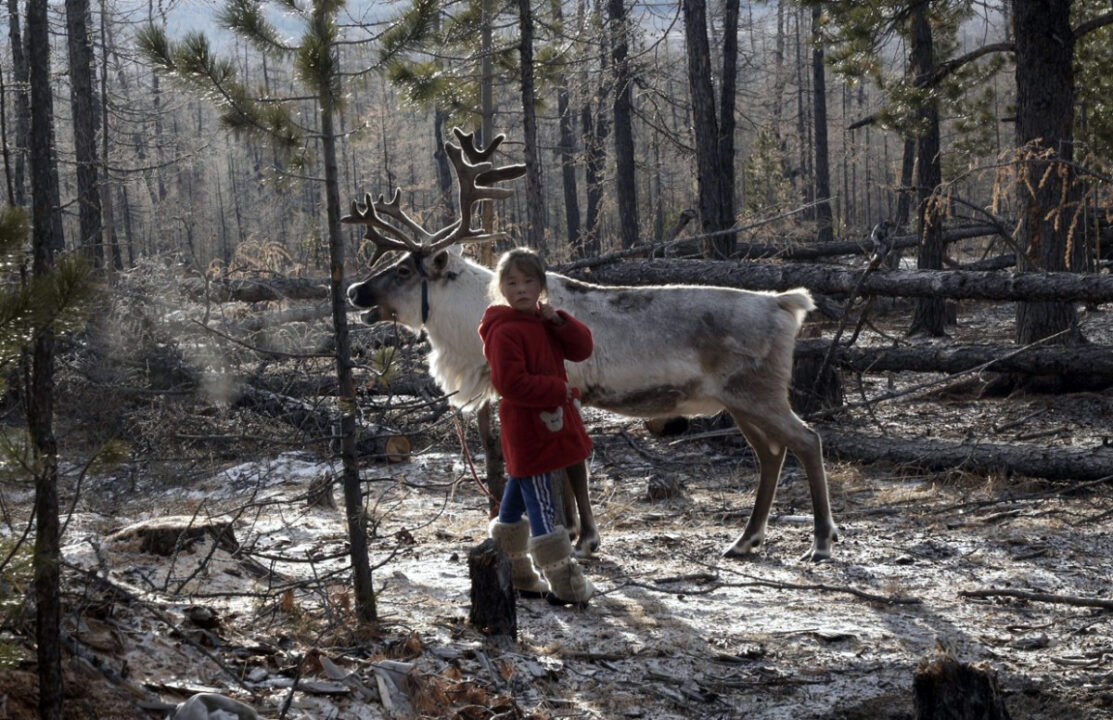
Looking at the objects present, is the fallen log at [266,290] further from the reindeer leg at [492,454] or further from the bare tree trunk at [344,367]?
the bare tree trunk at [344,367]

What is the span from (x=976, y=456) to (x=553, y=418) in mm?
4584

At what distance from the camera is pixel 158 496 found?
8.88 metres

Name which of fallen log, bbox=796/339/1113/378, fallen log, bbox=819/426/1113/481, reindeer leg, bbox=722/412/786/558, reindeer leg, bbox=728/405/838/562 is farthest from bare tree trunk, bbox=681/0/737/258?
reindeer leg, bbox=728/405/838/562

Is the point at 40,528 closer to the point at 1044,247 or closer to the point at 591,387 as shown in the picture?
the point at 591,387

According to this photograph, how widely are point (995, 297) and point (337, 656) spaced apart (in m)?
6.66

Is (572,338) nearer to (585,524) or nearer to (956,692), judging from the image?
(585,524)

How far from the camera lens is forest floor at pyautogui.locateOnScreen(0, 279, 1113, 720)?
4.13 meters

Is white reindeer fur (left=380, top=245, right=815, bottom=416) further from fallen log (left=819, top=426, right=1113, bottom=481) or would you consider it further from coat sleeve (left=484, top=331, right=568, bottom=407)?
fallen log (left=819, top=426, right=1113, bottom=481)

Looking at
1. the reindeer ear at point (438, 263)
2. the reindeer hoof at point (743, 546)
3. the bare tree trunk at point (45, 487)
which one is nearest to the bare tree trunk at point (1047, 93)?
the reindeer hoof at point (743, 546)

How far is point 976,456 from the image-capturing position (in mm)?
8508

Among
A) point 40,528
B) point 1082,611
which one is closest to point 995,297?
point 1082,611

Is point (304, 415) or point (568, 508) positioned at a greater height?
point (304, 415)

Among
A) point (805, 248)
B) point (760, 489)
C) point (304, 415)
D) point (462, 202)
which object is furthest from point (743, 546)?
point (805, 248)

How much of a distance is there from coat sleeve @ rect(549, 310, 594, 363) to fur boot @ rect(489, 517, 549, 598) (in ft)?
3.06
